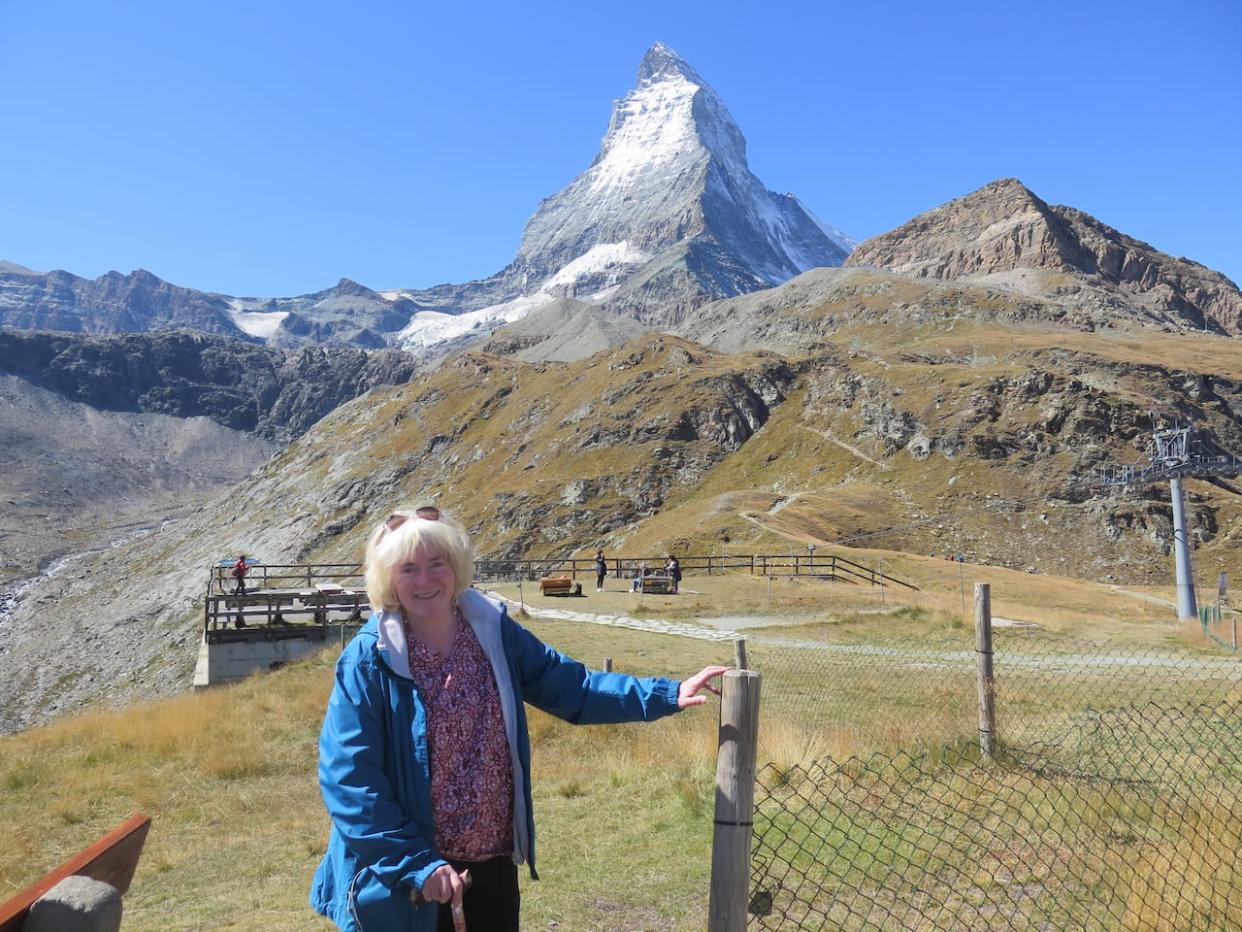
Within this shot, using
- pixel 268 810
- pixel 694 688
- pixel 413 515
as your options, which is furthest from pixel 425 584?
pixel 268 810

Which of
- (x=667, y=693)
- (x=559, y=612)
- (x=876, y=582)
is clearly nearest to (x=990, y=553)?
(x=876, y=582)

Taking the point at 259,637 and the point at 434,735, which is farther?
the point at 259,637

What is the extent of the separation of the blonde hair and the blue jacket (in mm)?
84

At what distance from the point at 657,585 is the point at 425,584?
108 feet

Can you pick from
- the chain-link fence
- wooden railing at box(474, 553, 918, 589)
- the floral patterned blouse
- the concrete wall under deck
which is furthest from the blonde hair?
wooden railing at box(474, 553, 918, 589)

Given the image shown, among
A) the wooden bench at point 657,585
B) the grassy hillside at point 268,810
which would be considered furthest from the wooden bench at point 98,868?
the wooden bench at point 657,585

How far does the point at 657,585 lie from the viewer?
3612 cm

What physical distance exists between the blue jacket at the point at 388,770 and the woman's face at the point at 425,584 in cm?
9

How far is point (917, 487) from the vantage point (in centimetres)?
7119

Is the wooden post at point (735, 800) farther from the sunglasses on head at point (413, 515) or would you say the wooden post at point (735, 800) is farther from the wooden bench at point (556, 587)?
the wooden bench at point (556, 587)

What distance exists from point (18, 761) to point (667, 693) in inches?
504

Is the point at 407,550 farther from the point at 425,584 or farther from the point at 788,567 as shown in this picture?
the point at 788,567

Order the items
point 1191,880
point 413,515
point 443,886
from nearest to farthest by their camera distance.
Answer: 1. point 443,886
2. point 413,515
3. point 1191,880

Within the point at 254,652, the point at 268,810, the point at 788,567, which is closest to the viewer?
the point at 268,810
